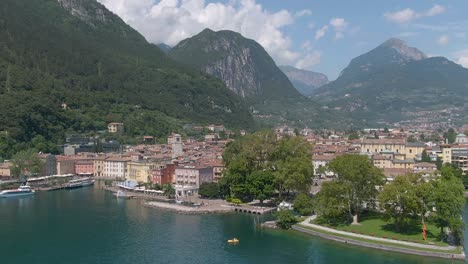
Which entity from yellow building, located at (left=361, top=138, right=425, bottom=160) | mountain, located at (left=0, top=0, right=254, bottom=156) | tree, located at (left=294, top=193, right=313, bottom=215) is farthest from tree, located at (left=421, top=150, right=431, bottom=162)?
mountain, located at (left=0, top=0, right=254, bottom=156)

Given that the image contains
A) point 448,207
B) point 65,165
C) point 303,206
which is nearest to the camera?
point 448,207

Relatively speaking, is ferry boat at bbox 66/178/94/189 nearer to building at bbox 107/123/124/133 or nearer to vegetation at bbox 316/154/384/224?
building at bbox 107/123/124/133

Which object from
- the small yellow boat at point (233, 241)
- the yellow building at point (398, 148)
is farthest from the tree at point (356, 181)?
the yellow building at point (398, 148)

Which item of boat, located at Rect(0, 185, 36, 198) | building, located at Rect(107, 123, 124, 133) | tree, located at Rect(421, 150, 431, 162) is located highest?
building, located at Rect(107, 123, 124, 133)

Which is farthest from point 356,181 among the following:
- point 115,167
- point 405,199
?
point 115,167

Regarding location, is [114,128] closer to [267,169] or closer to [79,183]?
[79,183]
